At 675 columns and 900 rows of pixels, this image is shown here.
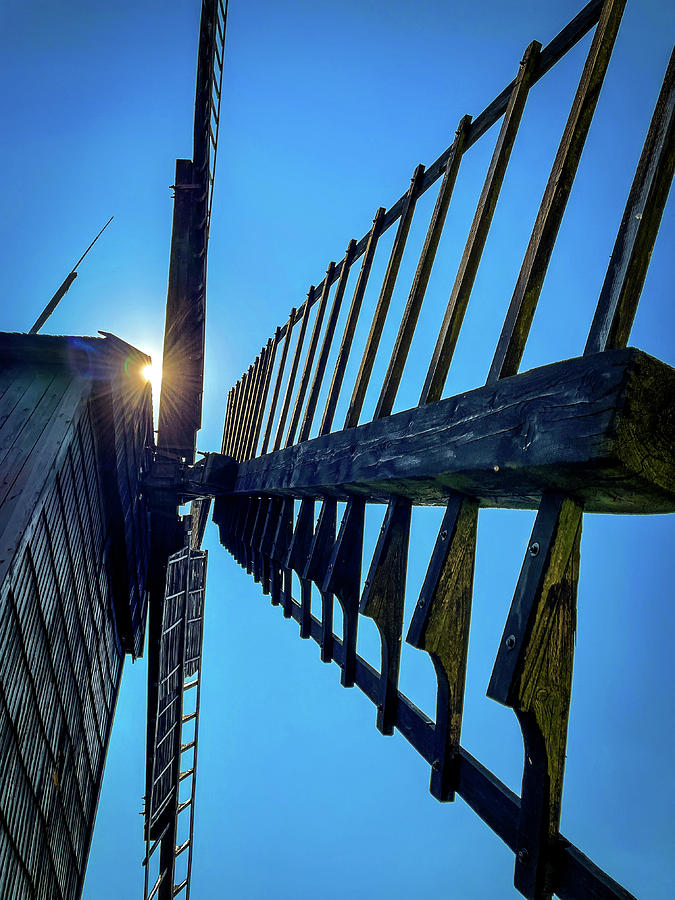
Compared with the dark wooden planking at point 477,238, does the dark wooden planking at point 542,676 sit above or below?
below

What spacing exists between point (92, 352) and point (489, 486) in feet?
12.8

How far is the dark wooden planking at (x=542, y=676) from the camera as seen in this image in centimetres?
125

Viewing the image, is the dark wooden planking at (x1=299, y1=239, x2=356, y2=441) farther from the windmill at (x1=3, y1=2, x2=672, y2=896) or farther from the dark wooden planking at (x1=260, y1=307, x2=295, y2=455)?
the dark wooden planking at (x1=260, y1=307, x2=295, y2=455)

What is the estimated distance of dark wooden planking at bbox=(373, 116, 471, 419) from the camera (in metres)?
2.42

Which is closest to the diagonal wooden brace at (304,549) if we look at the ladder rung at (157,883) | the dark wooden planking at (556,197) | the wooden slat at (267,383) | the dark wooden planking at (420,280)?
the dark wooden planking at (420,280)

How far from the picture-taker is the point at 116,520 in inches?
236

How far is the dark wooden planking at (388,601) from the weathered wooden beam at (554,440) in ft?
0.64

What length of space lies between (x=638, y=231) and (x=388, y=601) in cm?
141

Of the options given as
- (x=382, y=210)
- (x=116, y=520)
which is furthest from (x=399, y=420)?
(x=116, y=520)

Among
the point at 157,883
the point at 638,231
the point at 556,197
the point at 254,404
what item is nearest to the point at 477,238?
the point at 556,197

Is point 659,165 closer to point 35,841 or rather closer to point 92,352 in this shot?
point 92,352

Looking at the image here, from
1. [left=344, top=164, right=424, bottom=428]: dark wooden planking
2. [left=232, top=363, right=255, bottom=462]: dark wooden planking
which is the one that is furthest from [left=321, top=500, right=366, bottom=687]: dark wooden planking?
[left=232, top=363, right=255, bottom=462]: dark wooden planking

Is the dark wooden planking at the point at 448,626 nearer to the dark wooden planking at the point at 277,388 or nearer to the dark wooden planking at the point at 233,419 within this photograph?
the dark wooden planking at the point at 277,388

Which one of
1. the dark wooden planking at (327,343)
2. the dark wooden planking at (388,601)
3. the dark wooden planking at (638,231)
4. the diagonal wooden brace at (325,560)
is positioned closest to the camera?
the dark wooden planking at (638,231)
